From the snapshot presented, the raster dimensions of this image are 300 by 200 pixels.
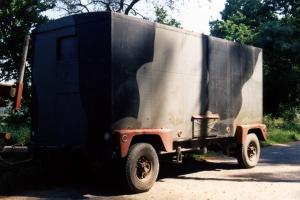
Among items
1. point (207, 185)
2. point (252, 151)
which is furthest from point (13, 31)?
point (207, 185)

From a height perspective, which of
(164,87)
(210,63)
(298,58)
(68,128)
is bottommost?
(68,128)

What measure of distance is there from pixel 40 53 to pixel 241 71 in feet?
16.5

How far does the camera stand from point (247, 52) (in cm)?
1145

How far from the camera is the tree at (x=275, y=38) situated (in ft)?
71.3

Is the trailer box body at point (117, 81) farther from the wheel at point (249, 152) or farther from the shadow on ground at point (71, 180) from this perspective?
the wheel at point (249, 152)

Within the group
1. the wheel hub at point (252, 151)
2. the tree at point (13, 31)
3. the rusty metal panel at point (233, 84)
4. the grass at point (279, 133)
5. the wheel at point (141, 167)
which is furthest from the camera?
the grass at point (279, 133)

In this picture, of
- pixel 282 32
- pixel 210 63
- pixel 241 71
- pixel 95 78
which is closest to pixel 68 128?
pixel 95 78

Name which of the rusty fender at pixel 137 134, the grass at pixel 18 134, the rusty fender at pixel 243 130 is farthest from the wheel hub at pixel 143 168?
the grass at pixel 18 134

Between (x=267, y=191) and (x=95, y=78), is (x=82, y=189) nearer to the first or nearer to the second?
(x=95, y=78)

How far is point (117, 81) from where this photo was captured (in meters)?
7.82

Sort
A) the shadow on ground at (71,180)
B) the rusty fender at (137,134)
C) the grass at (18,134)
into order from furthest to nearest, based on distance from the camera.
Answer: the grass at (18,134)
the shadow on ground at (71,180)
the rusty fender at (137,134)

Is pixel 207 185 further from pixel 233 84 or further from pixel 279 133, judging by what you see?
pixel 279 133

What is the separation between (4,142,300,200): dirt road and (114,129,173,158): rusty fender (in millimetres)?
817

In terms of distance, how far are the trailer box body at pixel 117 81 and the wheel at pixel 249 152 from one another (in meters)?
1.36
